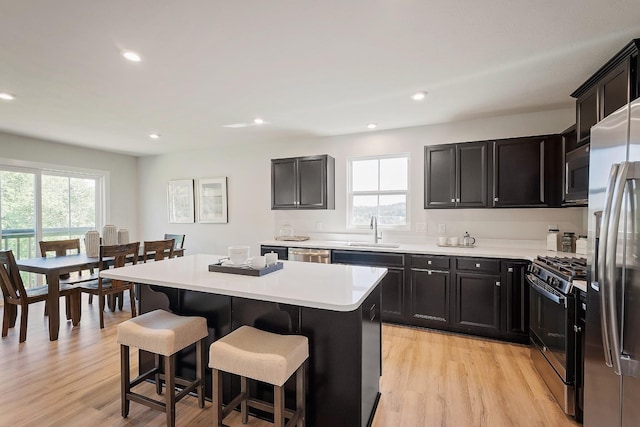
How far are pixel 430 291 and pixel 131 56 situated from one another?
11.4ft

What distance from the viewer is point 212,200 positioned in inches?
216

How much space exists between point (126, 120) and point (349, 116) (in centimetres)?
276

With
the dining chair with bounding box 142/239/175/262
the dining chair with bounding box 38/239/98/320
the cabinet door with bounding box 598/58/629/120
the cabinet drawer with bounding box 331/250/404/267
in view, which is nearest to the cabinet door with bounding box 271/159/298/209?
the cabinet drawer with bounding box 331/250/404/267

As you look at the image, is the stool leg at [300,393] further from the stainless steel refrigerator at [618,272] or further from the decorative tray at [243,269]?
the stainless steel refrigerator at [618,272]

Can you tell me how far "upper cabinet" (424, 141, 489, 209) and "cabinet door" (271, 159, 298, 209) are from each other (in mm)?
1803

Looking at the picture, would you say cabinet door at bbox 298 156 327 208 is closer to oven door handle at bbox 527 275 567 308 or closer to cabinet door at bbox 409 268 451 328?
cabinet door at bbox 409 268 451 328

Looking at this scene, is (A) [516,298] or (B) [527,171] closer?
(A) [516,298]

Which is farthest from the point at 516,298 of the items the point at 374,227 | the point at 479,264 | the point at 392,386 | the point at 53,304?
the point at 53,304

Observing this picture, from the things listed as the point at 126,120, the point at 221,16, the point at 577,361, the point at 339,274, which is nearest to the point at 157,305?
the point at 339,274

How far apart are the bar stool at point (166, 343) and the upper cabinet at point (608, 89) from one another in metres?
3.21

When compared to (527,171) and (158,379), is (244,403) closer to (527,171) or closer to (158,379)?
(158,379)

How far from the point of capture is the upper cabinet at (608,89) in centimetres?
201

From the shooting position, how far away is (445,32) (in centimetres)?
193

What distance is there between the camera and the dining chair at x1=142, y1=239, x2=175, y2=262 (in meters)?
3.84
